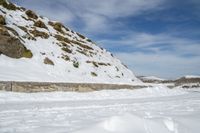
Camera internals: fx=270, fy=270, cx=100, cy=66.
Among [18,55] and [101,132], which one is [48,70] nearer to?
[18,55]

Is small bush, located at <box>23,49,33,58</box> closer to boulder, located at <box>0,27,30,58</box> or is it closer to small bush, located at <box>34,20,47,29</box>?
boulder, located at <box>0,27,30,58</box>

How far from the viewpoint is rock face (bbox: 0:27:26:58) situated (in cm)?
2238

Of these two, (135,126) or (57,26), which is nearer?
(135,126)

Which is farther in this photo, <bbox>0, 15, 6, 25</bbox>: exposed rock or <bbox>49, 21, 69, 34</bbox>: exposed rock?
<bbox>49, 21, 69, 34</bbox>: exposed rock

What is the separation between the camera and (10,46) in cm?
2283

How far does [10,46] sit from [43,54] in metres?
3.67

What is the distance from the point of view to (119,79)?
96.1 ft

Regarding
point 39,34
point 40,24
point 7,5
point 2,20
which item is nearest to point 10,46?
point 2,20

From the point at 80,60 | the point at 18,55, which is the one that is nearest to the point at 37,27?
the point at 80,60

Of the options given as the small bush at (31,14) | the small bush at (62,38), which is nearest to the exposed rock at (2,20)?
the small bush at (62,38)

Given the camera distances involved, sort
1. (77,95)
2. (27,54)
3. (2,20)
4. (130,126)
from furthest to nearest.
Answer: (2,20), (27,54), (77,95), (130,126)

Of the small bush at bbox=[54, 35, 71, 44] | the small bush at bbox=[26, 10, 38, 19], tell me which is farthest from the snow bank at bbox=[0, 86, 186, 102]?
the small bush at bbox=[26, 10, 38, 19]

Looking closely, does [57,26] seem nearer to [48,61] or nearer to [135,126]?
[48,61]

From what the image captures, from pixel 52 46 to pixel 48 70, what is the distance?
632 cm
